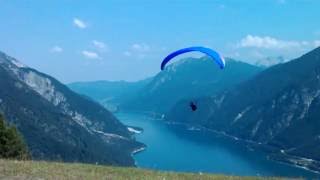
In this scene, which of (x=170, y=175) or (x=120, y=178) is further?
(x=170, y=175)

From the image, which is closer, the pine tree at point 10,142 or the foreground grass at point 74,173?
the foreground grass at point 74,173

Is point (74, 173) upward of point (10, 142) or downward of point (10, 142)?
downward

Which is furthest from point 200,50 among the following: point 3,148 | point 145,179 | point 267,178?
point 3,148

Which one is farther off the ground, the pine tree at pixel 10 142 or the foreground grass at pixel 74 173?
the pine tree at pixel 10 142

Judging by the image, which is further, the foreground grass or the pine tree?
the pine tree

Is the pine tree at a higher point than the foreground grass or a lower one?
higher

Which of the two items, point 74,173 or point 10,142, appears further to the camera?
point 10,142

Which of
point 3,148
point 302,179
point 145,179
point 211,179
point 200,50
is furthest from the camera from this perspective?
point 3,148

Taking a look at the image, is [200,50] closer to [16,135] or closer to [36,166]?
[36,166]
